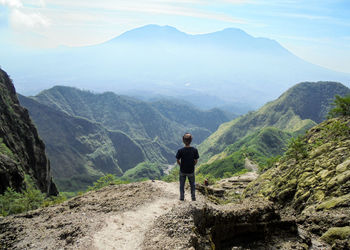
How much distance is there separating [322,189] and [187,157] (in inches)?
375

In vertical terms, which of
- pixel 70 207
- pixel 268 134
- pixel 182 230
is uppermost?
pixel 182 230

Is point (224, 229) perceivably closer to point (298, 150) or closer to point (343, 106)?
point (298, 150)

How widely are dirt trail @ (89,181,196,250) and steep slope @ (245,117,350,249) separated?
831 cm

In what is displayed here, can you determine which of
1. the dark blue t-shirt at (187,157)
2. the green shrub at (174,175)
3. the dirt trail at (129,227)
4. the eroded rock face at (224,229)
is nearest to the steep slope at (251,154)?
the green shrub at (174,175)

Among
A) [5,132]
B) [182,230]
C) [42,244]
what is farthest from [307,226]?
[5,132]

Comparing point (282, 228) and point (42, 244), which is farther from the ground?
point (42, 244)

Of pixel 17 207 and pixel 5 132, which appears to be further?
pixel 5 132

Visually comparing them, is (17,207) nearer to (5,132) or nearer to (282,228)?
(282,228)

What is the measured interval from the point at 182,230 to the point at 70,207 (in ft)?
28.0

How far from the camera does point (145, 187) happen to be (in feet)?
58.0

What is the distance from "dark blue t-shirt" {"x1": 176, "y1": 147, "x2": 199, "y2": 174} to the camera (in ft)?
45.5

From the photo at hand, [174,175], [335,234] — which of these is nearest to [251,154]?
[174,175]

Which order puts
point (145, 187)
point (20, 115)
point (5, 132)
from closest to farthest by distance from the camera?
1. point (145, 187)
2. point (5, 132)
3. point (20, 115)

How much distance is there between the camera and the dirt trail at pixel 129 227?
34.5ft
